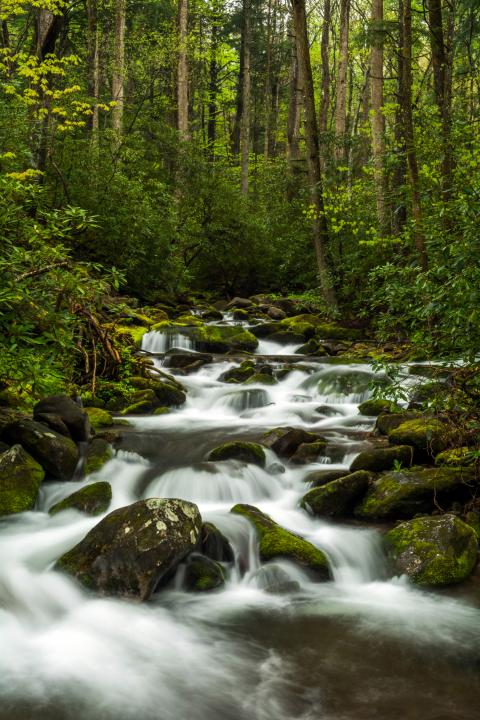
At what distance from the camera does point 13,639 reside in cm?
461

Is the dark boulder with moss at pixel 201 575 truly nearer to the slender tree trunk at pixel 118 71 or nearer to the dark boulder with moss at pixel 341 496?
the dark boulder with moss at pixel 341 496

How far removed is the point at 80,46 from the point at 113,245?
57.2 ft

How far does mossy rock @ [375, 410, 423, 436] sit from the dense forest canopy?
121cm

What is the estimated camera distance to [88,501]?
661 cm

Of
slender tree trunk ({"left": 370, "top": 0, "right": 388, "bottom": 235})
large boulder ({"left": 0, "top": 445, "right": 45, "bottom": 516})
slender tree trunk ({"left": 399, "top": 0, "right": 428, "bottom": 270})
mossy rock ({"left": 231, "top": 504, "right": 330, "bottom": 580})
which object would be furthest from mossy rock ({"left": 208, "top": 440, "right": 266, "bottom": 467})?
slender tree trunk ({"left": 370, "top": 0, "right": 388, "bottom": 235})

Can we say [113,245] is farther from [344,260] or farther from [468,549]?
[468,549]

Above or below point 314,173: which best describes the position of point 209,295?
below

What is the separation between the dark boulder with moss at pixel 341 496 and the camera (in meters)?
6.79

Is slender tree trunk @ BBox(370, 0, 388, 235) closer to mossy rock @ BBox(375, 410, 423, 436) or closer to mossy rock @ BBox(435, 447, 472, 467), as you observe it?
mossy rock @ BBox(375, 410, 423, 436)

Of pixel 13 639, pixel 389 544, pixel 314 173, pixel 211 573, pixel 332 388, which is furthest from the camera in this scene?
pixel 314 173

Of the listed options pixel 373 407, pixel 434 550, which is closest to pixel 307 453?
pixel 373 407

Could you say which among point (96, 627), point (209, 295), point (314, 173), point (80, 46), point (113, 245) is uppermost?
point (80, 46)

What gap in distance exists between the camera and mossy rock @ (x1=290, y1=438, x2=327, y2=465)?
8211 millimetres

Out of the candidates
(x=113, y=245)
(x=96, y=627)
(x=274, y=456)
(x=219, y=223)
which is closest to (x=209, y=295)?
(x=219, y=223)
